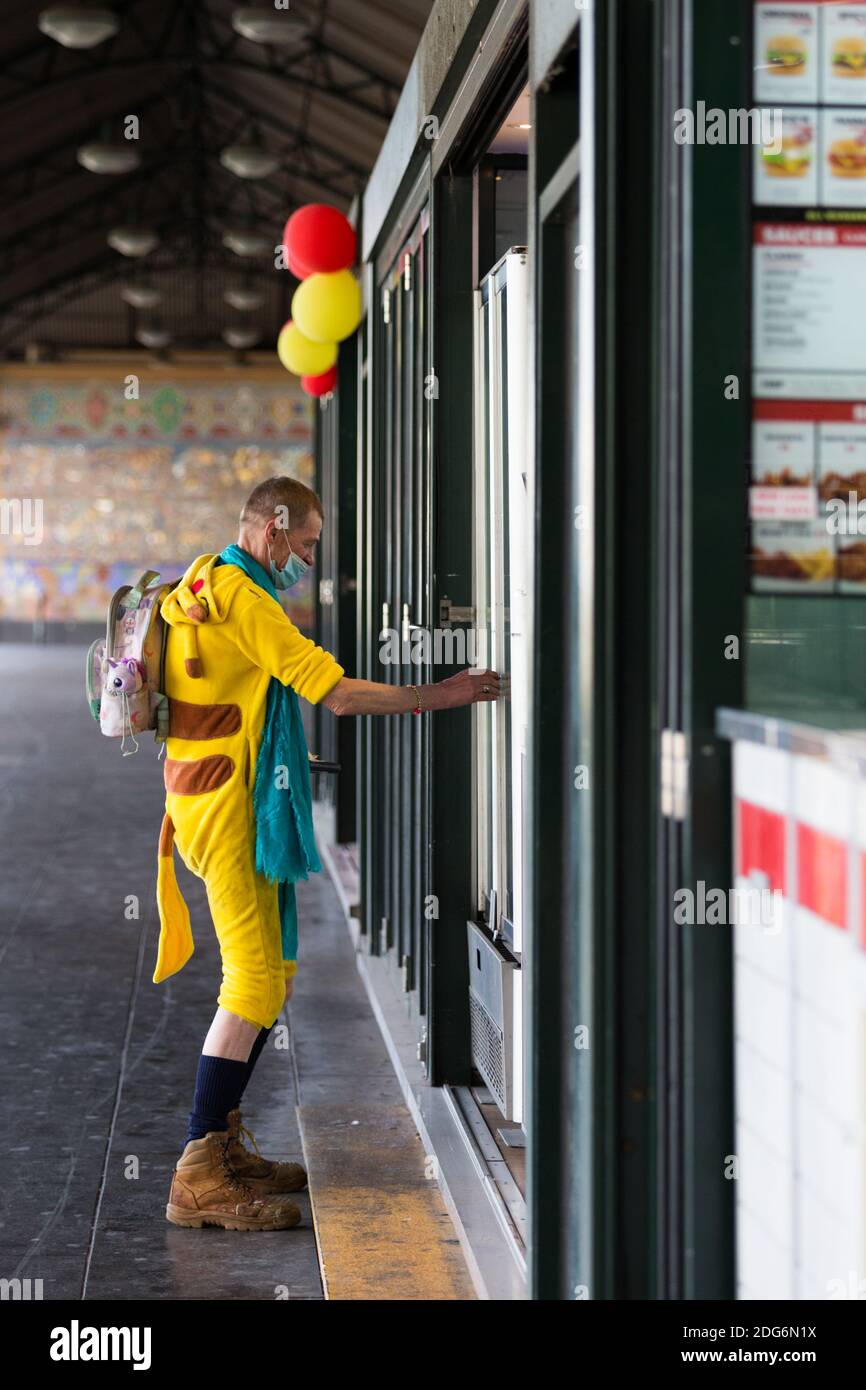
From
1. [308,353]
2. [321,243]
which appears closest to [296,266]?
[321,243]

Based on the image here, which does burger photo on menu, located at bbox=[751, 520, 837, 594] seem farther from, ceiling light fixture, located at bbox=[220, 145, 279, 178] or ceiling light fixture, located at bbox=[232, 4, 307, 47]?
ceiling light fixture, located at bbox=[220, 145, 279, 178]

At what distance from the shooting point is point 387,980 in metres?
5.58

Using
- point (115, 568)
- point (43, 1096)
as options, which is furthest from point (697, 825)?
point (115, 568)

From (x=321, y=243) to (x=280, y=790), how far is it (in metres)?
3.73

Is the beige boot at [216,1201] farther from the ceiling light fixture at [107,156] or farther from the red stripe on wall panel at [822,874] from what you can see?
the ceiling light fixture at [107,156]

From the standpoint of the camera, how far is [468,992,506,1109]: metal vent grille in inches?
146

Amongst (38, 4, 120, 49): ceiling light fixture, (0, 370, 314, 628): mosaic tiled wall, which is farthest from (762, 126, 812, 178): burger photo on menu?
(0, 370, 314, 628): mosaic tiled wall

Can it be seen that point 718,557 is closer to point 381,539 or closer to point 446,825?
point 446,825

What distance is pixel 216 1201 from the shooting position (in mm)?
3566

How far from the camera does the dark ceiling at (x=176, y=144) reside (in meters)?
16.4

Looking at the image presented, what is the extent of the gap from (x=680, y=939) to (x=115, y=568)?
2699cm

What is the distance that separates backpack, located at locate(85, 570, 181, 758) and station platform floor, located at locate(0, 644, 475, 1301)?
1.06m

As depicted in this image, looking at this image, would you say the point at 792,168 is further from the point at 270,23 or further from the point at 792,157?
the point at 270,23

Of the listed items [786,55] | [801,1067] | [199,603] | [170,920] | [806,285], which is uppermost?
[786,55]
